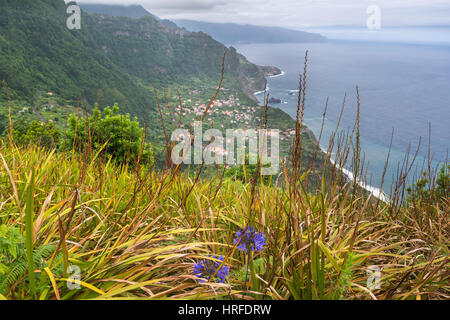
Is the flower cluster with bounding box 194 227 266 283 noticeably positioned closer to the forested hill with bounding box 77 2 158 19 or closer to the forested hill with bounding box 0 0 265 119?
the forested hill with bounding box 0 0 265 119

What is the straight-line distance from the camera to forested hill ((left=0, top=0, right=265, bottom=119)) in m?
51.5

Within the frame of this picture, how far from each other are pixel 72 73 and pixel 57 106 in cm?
1908

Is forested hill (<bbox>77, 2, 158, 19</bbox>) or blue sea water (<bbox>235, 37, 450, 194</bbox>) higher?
forested hill (<bbox>77, 2, 158, 19</bbox>)

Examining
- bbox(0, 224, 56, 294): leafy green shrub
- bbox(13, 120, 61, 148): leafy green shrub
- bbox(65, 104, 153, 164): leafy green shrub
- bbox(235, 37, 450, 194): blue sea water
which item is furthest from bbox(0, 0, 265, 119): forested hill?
bbox(235, 37, 450, 194): blue sea water

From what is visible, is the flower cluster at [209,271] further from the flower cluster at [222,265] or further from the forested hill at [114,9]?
the forested hill at [114,9]

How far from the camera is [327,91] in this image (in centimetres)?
7406

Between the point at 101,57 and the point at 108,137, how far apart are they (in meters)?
75.2

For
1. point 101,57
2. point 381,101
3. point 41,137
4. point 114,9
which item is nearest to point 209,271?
point 41,137

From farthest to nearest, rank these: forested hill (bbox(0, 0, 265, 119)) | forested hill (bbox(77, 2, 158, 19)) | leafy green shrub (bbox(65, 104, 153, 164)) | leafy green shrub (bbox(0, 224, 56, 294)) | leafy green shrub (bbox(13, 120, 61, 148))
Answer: forested hill (bbox(77, 2, 158, 19)) → forested hill (bbox(0, 0, 265, 119)) → leafy green shrub (bbox(13, 120, 61, 148)) → leafy green shrub (bbox(65, 104, 153, 164)) → leafy green shrub (bbox(0, 224, 56, 294))

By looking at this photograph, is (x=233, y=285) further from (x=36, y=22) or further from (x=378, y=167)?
(x=36, y=22)

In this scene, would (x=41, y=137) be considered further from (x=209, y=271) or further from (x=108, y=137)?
(x=108, y=137)

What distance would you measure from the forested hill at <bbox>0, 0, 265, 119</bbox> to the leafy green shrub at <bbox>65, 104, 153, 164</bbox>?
5.33m

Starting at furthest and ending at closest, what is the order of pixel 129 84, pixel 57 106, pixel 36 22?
pixel 129 84, pixel 36 22, pixel 57 106

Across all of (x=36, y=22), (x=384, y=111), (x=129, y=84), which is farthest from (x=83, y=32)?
(x=384, y=111)
